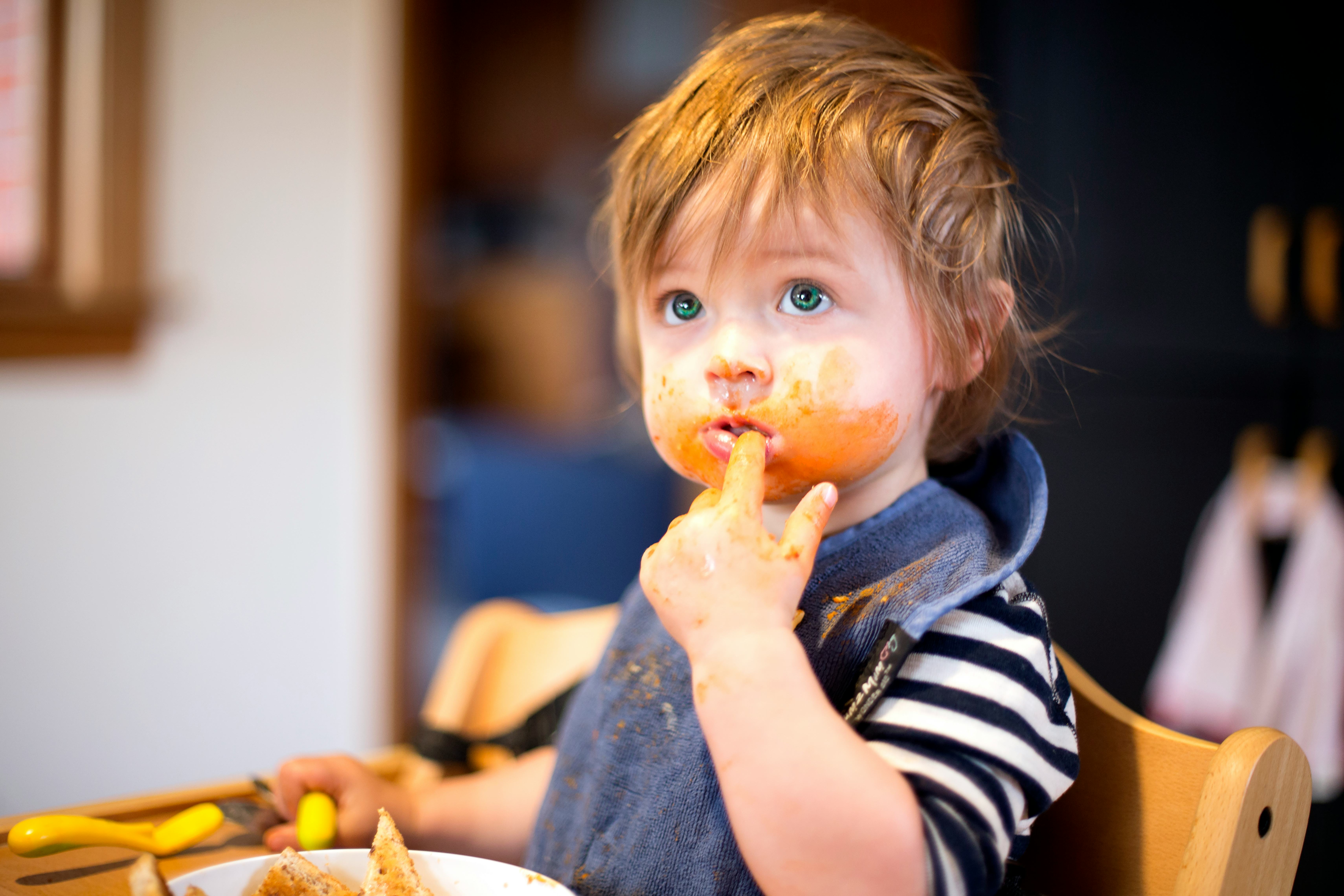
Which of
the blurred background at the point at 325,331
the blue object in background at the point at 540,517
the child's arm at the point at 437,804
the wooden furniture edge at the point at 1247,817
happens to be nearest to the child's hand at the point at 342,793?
the child's arm at the point at 437,804

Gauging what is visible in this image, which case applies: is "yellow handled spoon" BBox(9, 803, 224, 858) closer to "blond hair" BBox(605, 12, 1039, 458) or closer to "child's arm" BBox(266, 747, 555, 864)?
"child's arm" BBox(266, 747, 555, 864)

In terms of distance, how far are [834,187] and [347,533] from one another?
55.7 inches

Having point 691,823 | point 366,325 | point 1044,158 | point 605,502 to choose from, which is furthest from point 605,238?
point 605,502

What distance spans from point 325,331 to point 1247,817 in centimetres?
152

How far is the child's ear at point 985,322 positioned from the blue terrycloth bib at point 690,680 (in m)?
0.06

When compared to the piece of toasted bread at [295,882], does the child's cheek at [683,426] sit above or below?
above

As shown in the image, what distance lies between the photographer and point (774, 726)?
0.38 metres

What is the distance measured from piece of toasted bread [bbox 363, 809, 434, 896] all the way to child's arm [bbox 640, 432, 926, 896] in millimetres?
142

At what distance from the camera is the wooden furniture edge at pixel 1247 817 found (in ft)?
1.42

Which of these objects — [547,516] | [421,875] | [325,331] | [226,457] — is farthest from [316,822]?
[547,516]

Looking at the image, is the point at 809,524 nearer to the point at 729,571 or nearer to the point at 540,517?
the point at 729,571

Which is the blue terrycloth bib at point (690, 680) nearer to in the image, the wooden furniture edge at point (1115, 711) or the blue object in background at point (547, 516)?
the wooden furniture edge at point (1115, 711)

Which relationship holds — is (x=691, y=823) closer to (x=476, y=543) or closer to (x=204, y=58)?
(x=204, y=58)

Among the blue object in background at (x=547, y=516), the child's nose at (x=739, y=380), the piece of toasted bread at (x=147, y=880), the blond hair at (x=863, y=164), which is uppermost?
the blond hair at (x=863, y=164)
